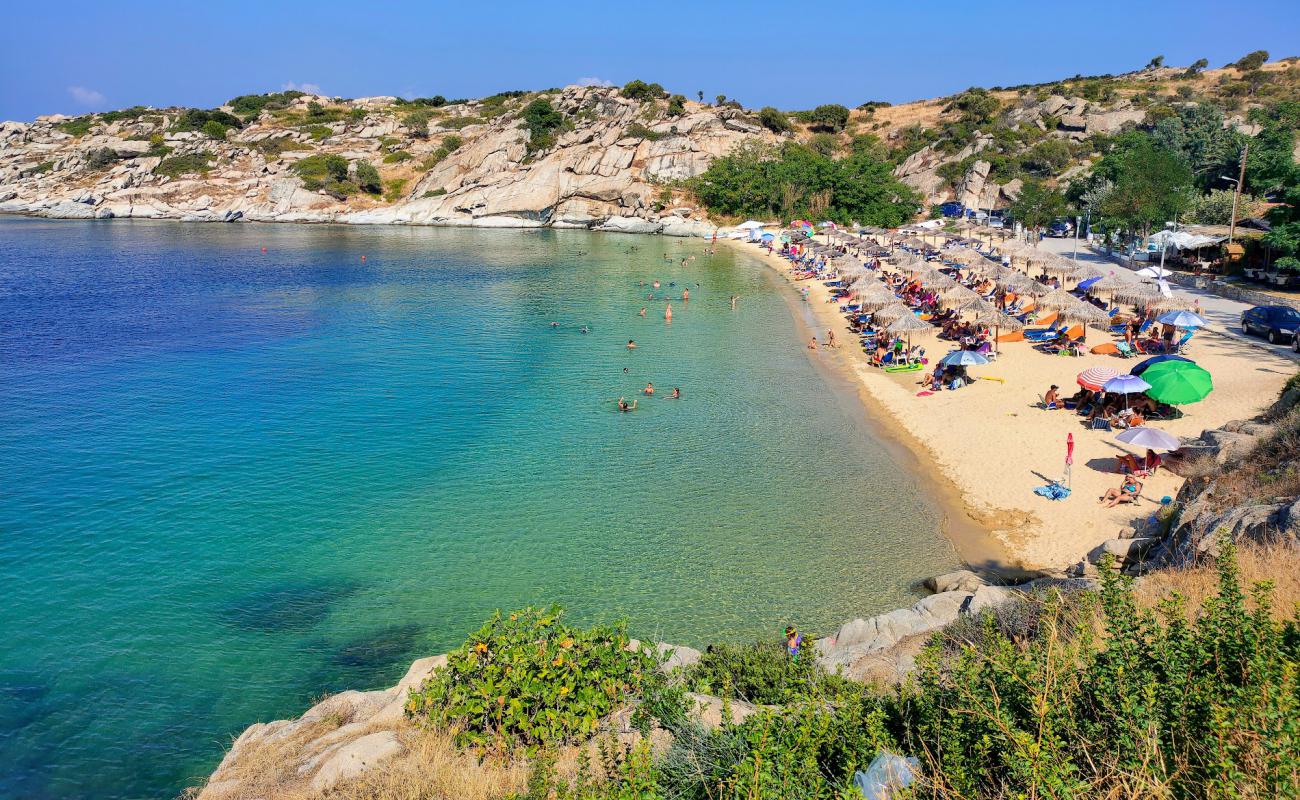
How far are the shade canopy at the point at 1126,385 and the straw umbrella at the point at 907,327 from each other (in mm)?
10141

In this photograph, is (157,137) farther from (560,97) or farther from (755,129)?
(755,129)

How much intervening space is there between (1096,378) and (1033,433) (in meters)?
2.29

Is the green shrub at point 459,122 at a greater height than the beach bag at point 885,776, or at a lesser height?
greater

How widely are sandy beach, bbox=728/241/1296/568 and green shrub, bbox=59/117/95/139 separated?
137m

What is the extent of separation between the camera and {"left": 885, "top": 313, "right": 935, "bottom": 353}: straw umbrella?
102 ft

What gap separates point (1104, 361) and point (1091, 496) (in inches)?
473

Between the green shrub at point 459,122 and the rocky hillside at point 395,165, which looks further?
the green shrub at point 459,122

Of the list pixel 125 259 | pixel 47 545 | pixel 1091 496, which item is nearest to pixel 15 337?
pixel 47 545

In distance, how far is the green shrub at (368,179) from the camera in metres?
101

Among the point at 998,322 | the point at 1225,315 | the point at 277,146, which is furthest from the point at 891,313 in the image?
the point at 277,146

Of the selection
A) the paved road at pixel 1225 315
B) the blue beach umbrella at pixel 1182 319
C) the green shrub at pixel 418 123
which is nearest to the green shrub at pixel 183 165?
the green shrub at pixel 418 123

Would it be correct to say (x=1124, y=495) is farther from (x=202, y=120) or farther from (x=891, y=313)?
(x=202, y=120)

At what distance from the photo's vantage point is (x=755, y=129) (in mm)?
99562

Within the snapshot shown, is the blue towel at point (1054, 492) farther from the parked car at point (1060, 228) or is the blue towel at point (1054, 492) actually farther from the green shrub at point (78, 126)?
the green shrub at point (78, 126)
